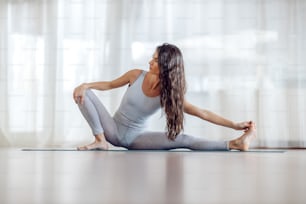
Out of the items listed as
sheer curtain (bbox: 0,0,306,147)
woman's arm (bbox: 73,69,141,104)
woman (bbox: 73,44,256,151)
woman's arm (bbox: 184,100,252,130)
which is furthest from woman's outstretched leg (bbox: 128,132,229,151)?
sheer curtain (bbox: 0,0,306,147)

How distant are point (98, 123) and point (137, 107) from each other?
0.89 feet

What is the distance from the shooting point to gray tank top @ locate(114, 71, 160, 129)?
3467mm

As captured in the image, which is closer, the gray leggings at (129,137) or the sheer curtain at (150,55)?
the gray leggings at (129,137)

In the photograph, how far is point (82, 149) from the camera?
3.44 m

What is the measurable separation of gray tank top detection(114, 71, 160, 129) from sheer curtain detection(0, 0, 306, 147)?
1.53 metres

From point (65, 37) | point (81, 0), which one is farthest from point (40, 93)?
point (81, 0)

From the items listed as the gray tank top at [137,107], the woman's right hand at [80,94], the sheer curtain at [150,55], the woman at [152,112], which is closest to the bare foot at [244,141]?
the woman at [152,112]

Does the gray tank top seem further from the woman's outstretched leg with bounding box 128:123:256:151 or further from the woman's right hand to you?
the woman's right hand

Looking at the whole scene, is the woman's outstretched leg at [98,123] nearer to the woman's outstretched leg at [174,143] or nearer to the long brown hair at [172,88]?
the woman's outstretched leg at [174,143]

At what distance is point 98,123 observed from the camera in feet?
11.5

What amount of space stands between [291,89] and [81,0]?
6.95 feet

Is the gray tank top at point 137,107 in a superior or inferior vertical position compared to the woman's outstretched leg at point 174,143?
superior

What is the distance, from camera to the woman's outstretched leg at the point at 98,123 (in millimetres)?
3514

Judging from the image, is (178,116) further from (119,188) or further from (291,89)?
(119,188)
